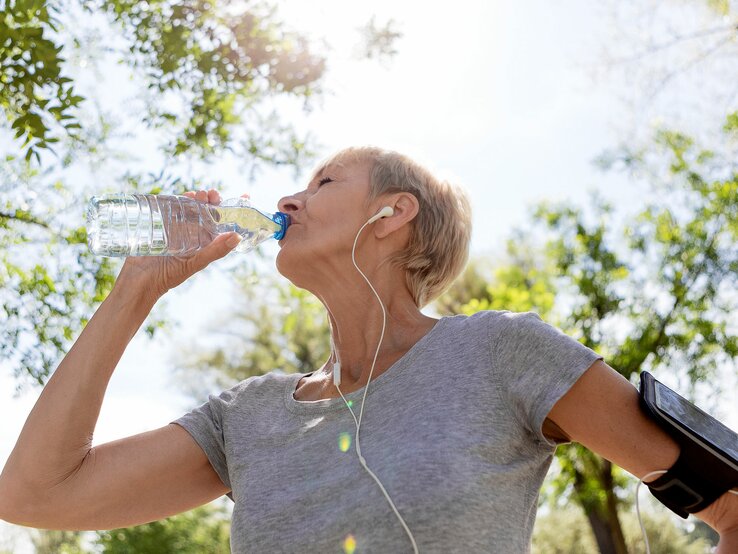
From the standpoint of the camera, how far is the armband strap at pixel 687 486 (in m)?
1.60

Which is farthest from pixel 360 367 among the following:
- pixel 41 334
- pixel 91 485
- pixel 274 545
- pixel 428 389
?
pixel 41 334

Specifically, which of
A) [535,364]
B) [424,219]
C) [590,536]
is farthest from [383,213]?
[590,536]

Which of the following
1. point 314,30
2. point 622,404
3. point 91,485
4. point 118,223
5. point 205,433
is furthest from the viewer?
point 314,30

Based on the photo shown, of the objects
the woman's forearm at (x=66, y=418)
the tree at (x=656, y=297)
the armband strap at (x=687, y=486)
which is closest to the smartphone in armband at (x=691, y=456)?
the armband strap at (x=687, y=486)

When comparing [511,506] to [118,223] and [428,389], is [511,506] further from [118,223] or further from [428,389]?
[118,223]

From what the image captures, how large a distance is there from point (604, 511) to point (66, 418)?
33.0ft

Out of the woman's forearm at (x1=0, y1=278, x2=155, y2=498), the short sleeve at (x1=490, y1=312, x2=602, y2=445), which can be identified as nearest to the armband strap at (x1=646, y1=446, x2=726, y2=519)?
the short sleeve at (x1=490, y1=312, x2=602, y2=445)

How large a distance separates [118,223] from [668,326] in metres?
9.50

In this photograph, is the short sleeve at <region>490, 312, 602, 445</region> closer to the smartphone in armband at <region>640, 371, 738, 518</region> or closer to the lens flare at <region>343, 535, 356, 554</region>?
the smartphone in armband at <region>640, 371, 738, 518</region>

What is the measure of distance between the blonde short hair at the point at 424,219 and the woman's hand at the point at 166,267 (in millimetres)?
435

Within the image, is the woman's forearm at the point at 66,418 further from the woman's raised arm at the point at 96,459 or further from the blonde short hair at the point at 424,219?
the blonde short hair at the point at 424,219

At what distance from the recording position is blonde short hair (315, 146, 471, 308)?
239 cm

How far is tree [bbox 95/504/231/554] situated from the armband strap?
12.4 meters

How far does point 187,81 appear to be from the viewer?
4324 mm
